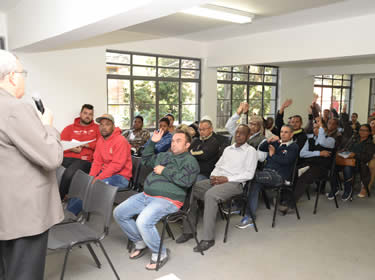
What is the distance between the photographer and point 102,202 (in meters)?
2.45

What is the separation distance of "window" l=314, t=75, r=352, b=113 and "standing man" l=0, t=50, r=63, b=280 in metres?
10.8

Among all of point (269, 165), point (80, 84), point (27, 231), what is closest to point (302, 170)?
point (269, 165)

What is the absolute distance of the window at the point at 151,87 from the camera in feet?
21.9

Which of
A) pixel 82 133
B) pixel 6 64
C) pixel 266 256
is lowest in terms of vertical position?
pixel 266 256

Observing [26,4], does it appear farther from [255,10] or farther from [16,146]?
[16,146]

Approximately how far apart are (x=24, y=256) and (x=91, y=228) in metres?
1.01

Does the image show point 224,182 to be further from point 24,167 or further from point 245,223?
point 24,167

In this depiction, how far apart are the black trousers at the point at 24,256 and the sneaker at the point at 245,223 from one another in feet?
8.28

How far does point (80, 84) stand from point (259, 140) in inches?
139

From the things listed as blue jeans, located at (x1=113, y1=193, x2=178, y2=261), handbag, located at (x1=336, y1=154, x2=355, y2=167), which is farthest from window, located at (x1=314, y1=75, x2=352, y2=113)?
blue jeans, located at (x1=113, y1=193, x2=178, y2=261)

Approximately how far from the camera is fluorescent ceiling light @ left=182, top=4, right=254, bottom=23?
467cm

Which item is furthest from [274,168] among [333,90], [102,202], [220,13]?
[333,90]

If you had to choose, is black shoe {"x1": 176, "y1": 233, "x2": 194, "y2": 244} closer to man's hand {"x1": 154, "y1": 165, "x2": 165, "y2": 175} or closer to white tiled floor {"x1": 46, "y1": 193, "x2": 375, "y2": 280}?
white tiled floor {"x1": 46, "y1": 193, "x2": 375, "y2": 280}

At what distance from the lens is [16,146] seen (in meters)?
1.39
